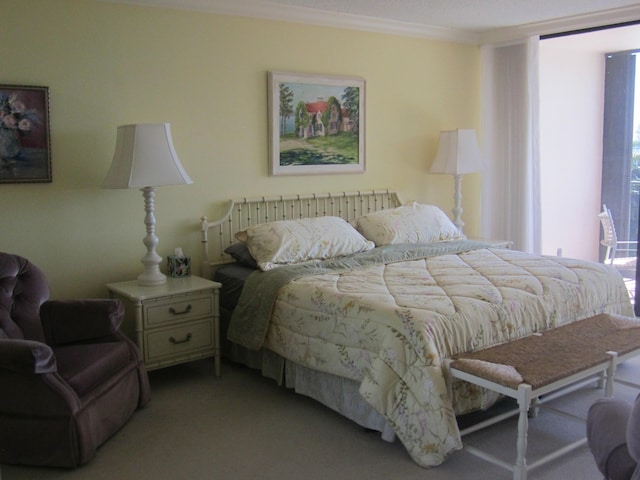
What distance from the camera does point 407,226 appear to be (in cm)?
466

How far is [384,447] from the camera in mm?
2961

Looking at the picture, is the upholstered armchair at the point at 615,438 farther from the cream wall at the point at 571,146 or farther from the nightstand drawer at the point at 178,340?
the cream wall at the point at 571,146

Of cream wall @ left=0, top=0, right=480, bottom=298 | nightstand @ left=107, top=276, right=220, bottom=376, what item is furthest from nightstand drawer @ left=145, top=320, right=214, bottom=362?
cream wall @ left=0, top=0, right=480, bottom=298

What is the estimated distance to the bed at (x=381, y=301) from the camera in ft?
9.20

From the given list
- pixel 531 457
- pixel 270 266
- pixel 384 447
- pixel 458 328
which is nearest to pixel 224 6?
pixel 270 266

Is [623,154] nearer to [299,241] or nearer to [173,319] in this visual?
[299,241]

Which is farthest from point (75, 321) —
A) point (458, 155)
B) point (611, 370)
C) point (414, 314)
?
point (458, 155)

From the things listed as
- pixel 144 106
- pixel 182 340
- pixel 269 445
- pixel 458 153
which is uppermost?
pixel 144 106

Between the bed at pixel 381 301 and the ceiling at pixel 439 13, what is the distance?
129cm

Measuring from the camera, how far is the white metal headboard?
434cm

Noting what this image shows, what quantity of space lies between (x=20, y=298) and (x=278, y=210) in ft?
6.34

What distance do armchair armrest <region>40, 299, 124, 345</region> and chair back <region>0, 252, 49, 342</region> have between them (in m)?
0.04

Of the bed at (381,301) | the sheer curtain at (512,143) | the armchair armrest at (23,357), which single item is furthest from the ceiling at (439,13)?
the armchair armrest at (23,357)

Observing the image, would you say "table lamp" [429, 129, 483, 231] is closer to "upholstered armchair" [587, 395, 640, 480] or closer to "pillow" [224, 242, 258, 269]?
"pillow" [224, 242, 258, 269]
